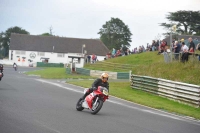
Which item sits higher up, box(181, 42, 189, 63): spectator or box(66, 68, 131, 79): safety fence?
box(181, 42, 189, 63): spectator

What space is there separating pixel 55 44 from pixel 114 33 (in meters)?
25.3

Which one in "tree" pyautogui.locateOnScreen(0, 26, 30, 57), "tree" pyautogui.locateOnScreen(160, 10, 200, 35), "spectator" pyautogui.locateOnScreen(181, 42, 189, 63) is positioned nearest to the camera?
"spectator" pyautogui.locateOnScreen(181, 42, 189, 63)

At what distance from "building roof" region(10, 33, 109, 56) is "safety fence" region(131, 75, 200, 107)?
267 feet

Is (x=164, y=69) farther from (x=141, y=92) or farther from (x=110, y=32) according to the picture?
(x=110, y=32)

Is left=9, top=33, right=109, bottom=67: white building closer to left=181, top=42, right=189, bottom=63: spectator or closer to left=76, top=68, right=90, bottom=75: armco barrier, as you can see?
left=76, top=68, right=90, bottom=75: armco barrier

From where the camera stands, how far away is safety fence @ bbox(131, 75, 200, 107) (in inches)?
877

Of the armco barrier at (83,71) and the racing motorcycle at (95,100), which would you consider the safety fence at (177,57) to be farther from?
the armco barrier at (83,71)

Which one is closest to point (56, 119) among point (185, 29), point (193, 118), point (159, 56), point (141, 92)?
point (193, 118)

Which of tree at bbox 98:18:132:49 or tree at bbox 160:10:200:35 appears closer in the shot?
tree at bbox 160:10:200:35

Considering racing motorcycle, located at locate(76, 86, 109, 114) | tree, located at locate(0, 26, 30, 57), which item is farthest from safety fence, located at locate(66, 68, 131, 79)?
tree, located at locate(0, 26, 30, 57)

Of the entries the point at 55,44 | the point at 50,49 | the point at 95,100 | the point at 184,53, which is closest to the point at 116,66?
the point at 184,53

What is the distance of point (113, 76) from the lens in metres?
46.2

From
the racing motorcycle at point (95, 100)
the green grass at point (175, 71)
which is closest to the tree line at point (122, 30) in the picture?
the green grass at point (175, 71)

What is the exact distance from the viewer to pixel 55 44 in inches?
4518
